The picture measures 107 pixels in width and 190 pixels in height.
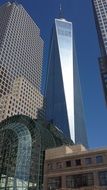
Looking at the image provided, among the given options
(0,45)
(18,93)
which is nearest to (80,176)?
(18,93)

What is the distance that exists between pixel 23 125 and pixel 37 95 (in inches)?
4242

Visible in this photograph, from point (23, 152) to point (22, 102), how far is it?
94.3 m

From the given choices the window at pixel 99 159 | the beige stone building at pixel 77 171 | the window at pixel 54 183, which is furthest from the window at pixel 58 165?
the window at pixel 99 159

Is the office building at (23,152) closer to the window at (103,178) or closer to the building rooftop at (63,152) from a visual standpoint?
the building rooftop at (63,152)

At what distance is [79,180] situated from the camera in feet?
Result: 231

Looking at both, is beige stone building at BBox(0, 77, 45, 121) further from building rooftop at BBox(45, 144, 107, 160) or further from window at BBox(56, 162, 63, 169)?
window at BBox(56, 162, 63, 169)

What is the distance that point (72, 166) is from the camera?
7331 centimetres

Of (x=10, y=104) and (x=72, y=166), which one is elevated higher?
(x=10, y=104)

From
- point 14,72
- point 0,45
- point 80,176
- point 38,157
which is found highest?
point 0,45

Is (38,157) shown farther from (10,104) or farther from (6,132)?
(10,104)

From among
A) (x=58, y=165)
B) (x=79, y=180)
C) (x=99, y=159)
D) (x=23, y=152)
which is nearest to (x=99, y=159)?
(x=99, y=159)

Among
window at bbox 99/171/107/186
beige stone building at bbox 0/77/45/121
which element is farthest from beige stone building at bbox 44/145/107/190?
beige stone building at bbox 0/77/45/121

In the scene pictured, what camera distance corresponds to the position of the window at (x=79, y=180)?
6906 cm

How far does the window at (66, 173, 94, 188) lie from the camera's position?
6906cm
